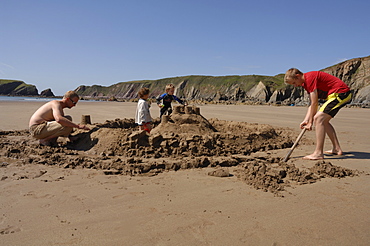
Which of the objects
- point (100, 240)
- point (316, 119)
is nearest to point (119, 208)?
point (100, 240)

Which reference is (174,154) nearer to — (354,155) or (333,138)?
(333,138)

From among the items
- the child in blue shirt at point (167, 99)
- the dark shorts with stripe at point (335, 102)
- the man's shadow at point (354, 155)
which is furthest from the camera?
the child in blue shirt at point (167, 99)

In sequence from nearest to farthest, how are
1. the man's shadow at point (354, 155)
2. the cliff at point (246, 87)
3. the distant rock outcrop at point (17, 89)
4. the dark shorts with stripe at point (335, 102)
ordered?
the dark shorts with stripe at point (335, 102), the man's shadow at point (354, 155), the cliff at point (246, 87), the distant rock outcrop at point (17, 89)

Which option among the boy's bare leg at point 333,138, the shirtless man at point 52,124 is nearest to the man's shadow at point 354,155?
the boy's bare leg at point 333,138

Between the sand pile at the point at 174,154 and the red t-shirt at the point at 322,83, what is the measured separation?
→ 1.46m

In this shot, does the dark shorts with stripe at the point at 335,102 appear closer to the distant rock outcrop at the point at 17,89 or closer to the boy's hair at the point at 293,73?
the boy's hair at the point at 293,73

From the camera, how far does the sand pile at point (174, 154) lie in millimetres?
3920

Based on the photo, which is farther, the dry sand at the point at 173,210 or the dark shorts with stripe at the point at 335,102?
the dark shorts with stripe at the point at 335,102

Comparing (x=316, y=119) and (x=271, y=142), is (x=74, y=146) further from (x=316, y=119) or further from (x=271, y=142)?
(x=316, y=119)

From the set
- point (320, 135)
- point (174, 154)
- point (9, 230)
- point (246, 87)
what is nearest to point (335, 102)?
point (320, 135)

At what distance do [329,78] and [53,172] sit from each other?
16.0 ft

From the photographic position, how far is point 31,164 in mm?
4383

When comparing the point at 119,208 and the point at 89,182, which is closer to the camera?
the point at 119,208

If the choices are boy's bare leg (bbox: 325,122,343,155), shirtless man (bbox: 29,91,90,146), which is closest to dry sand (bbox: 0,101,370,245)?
boy's bare leg (bbox: 325,122,343,155)
